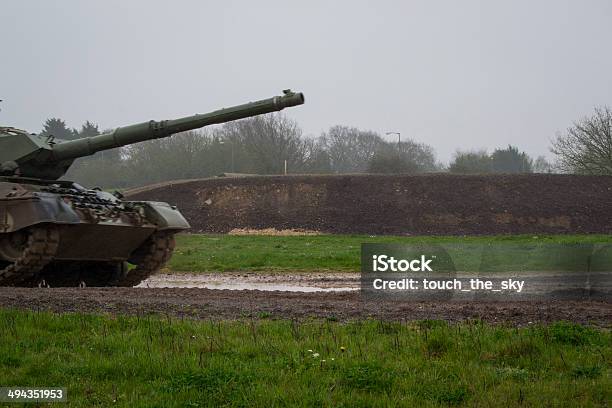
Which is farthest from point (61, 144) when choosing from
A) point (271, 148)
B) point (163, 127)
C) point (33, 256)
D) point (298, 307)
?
point (271, 148)

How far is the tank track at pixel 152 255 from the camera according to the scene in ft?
51.5

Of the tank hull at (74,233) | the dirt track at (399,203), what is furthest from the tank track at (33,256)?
the dirt track at (399,203)

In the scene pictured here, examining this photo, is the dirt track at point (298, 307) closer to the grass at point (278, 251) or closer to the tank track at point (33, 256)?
the tank track at point (33, 256)

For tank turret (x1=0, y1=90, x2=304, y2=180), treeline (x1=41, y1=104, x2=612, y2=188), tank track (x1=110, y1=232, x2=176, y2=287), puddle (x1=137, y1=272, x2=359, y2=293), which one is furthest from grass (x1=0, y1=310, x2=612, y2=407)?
treeline (x1=41, y1=104, x2=612, y2=188)

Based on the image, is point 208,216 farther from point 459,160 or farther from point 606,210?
point 459,160

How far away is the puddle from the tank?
0.99 metres

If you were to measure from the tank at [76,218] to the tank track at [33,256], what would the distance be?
2 centimetres

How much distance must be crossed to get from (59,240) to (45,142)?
2096mm

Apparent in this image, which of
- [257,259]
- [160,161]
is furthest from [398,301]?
[160,161]

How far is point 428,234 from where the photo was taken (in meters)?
31.5

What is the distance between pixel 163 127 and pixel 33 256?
295 centimetres

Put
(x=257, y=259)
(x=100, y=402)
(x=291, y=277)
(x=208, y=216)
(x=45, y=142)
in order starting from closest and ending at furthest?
(x=100, y=402) < (x=45, y=142) < (x=291, y=277) < (x=257, y=259) < (x=208, y=216)

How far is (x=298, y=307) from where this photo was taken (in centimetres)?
948

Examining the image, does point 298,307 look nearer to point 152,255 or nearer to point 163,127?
point 163,127
